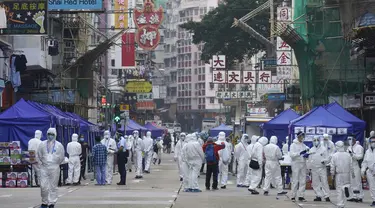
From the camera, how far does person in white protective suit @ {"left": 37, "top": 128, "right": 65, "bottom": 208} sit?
21.0 meters

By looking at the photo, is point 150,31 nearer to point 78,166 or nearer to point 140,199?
point 78,166

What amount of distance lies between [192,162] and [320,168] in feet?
17.9

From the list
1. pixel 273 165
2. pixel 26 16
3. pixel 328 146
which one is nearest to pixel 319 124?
pixel 328 146

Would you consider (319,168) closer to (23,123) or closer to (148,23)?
(23,123)

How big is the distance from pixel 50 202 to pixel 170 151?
76.2 m

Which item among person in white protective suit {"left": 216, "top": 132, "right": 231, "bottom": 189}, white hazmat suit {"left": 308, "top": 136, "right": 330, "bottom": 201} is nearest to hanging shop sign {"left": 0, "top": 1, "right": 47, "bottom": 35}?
person in white protective suit {"left": 216, "top": 132, "right": 231, "bottom": 189}

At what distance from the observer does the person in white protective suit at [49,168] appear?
68.8 ft

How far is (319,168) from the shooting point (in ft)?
81.3

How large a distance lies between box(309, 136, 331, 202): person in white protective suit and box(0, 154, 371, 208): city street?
1.82 ft

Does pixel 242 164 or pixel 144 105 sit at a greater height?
pixel 144 105

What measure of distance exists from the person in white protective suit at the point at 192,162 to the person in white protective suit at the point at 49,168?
307 inches

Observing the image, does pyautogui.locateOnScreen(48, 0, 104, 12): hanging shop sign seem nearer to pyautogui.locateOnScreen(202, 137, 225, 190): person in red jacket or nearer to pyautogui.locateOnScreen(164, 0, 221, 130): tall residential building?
pyautogui.locateOnScreen(202, 137, 225, 190): person in red jacket

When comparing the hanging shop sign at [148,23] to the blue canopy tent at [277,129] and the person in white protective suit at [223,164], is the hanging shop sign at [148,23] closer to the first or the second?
the blue canopy tent at [277,129]

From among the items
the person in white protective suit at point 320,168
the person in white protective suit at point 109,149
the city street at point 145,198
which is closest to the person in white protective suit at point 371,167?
the city street at point 145,198
